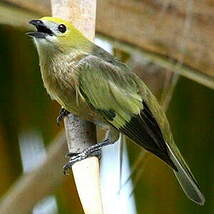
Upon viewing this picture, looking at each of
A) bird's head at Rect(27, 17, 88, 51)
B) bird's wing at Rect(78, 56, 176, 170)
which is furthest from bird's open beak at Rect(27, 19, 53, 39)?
bird's wing at Rect(78, 56, 176, 170)

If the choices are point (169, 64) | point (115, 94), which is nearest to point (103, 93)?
point (115, 94)

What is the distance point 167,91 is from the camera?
135 cm

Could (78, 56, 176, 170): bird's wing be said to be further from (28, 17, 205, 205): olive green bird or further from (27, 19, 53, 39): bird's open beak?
(27, 19, 53, 39): bird's open beak

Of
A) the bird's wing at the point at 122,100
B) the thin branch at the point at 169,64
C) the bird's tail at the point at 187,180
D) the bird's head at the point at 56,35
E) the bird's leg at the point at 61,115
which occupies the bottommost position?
the bird's tail at the point at 187,180

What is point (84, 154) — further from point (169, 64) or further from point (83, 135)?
point (169, 64)

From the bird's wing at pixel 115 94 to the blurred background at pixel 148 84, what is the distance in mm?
48

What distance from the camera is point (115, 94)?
1.37 meters

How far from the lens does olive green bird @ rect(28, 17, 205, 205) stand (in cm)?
133

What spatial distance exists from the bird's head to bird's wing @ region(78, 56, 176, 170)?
0.04 metres

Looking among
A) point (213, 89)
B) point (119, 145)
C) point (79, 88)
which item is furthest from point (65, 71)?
point (213, 89)

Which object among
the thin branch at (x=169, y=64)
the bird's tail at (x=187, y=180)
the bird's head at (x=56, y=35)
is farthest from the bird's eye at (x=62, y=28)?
the bird's tail at (x=187, y=180)

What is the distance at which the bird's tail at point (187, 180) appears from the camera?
1365mm

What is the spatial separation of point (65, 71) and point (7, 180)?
0.25 metres

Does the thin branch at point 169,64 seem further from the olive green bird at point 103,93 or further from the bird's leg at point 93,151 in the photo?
the bird's leg at point 93,151
